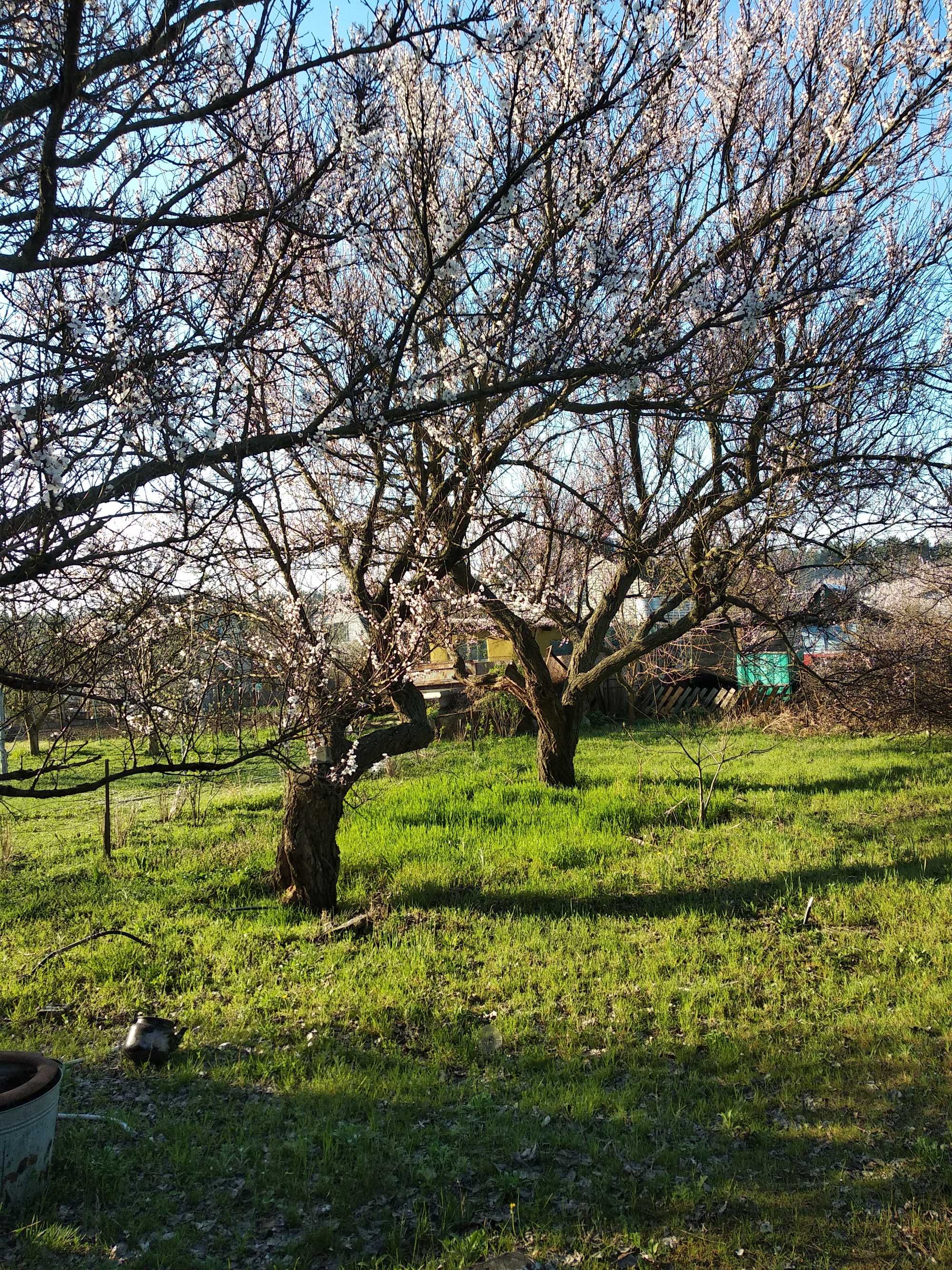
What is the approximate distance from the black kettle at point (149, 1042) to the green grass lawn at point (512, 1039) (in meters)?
0.11

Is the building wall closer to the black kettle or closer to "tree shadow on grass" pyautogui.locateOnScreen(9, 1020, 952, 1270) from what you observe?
the black kettle

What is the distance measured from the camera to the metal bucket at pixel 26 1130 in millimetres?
3416

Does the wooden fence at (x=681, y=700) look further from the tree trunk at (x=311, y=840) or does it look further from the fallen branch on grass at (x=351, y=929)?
the fallen branch on grass at (x=351, y=929)

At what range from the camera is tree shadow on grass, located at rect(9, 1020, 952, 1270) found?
3.28 meters

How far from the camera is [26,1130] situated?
3.46m

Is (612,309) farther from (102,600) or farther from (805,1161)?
(805,1161)

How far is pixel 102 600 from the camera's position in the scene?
4.03 metres

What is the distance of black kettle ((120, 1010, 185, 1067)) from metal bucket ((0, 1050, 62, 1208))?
1.13 m

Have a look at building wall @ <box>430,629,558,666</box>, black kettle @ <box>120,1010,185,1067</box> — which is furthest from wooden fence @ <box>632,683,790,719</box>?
black kettle @ <box>120,1010,185,1067</box>

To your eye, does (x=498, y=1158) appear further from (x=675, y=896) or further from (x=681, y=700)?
(x=681, y=700)

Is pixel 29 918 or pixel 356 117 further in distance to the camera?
pixel 29 918

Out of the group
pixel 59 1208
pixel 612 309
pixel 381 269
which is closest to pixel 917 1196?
pixel 59 1208

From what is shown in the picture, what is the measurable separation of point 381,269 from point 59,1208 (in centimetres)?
509

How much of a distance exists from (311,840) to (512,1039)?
115 inches
